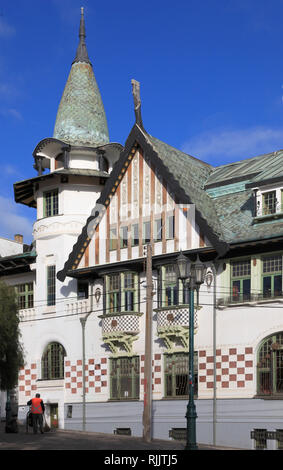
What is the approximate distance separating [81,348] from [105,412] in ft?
12.1

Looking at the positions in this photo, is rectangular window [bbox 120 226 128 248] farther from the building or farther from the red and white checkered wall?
the red and white checkered wall

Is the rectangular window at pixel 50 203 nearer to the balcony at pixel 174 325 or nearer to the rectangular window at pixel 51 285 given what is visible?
the rectangular window at pixel 51 285

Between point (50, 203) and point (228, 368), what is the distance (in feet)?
49.0

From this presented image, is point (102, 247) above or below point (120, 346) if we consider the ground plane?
above

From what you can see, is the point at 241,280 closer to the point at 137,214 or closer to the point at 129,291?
the point at 129,291

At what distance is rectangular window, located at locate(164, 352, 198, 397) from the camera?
37.5 m

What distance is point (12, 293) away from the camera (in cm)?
3516

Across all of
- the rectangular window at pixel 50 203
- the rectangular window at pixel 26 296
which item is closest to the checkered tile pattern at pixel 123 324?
the rectangular window at pixel 50 203

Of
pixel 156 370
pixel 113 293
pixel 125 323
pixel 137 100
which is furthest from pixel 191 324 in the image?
pixel 137 100

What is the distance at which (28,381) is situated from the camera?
44.7m

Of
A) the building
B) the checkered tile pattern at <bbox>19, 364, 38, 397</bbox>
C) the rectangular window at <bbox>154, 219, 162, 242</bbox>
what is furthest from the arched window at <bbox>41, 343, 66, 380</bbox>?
the rectangular window at <bbox>154, 219, 162, 242</bbox>

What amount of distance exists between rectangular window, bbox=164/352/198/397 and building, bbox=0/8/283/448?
2.0 inches
